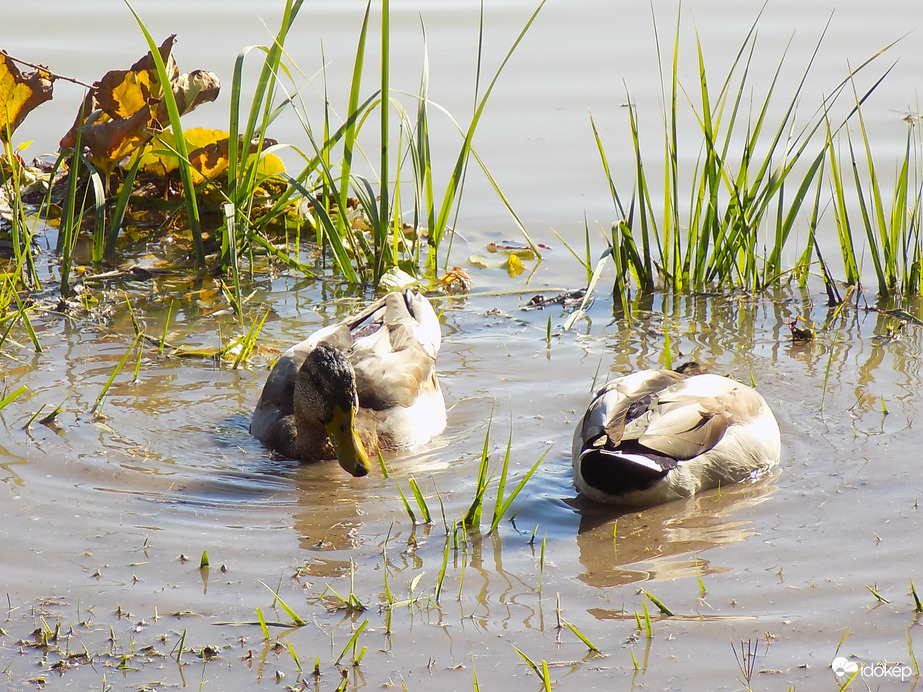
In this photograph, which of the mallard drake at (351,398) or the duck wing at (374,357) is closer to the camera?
the mallard drake at (351,398)

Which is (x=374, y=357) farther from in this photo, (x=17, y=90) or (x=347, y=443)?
(x=17, y=90)

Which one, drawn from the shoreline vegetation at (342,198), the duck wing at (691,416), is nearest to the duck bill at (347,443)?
the duck wing at (691,416)

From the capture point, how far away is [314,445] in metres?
5.75

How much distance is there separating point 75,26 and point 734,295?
303 inches

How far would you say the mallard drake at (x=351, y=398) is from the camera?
560cm

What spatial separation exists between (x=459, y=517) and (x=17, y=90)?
4714mm

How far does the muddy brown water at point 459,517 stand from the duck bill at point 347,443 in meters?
0.12

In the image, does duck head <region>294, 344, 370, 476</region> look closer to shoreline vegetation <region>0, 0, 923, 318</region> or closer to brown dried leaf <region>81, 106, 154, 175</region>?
shoreline vegetation <region>0, 0, 923, 318</region>

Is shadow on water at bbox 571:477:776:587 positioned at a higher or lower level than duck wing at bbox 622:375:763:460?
lower

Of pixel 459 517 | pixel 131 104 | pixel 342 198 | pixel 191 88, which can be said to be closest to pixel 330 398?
pixel 459 517

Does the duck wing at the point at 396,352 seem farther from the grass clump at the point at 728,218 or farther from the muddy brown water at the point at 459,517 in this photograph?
the grass clump at the point at 728,218

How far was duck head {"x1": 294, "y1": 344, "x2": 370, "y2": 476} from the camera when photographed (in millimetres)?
5465

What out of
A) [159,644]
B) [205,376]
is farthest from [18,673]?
[205,376]

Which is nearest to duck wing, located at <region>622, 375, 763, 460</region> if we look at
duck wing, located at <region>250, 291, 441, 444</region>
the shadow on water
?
the shadow on water
